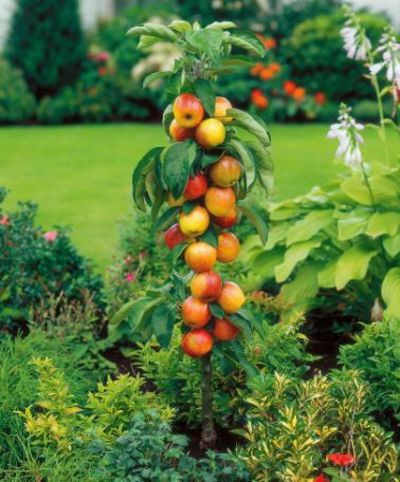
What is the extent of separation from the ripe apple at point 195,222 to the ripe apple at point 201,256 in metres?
0.04

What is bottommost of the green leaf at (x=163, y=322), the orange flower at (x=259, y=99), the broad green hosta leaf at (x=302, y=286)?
the orange flower at (x=259, y=99)

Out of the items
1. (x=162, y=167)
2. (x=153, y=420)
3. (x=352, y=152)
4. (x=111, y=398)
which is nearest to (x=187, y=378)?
(x=111, y=398)

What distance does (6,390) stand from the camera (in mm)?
3463

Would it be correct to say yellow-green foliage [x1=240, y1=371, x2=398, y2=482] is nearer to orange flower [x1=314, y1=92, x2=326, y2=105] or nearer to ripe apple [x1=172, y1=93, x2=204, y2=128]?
ripe apple [x1=172, y1=93, x2=204, y2=128]

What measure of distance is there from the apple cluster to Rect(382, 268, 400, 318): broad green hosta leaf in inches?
40.0

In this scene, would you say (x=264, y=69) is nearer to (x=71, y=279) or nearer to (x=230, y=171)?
(x=71, y=279)

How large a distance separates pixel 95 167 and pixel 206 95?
6677 mm

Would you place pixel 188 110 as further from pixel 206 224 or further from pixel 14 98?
pixel 14 98

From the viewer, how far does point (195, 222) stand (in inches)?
120

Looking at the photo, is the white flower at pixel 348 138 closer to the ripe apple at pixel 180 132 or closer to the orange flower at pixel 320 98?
the ripe apple at pixel 180 132

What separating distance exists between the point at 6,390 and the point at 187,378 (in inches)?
26.7

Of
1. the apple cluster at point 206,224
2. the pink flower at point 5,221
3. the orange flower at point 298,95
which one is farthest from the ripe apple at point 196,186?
the orange flower at point 298,95

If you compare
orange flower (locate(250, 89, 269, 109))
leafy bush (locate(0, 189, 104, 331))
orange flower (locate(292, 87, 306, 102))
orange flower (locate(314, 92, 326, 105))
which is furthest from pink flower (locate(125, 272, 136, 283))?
orange flower (locate(314, 92, 326, 105))

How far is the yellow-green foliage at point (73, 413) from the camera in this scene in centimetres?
304
